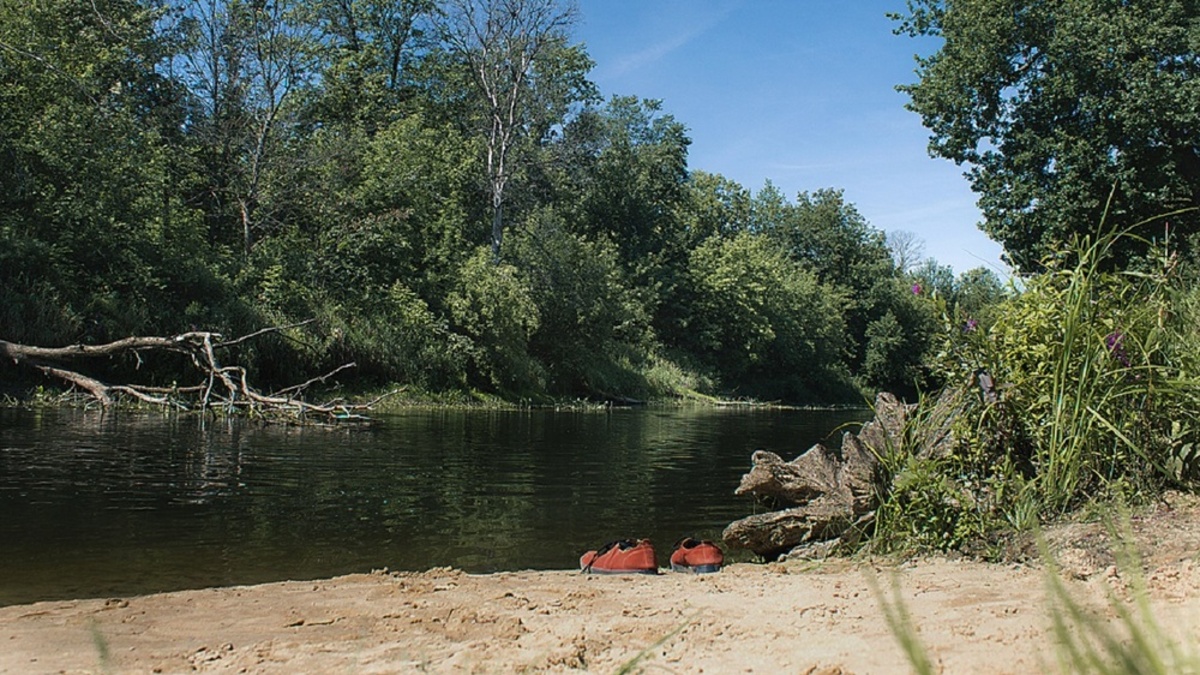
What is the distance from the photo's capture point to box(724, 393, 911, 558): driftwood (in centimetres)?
694

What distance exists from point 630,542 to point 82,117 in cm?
2331

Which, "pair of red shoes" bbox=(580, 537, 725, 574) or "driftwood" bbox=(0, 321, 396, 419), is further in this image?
"driftwood" bbox=(0, 321, 396, 419)

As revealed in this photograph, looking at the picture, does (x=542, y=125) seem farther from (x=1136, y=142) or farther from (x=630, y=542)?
(x=630, y=542)

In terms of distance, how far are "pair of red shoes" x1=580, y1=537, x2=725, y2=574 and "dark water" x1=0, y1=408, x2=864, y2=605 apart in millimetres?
736

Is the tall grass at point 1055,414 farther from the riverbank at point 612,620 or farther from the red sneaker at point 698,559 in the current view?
the red sneaker at point 698,559

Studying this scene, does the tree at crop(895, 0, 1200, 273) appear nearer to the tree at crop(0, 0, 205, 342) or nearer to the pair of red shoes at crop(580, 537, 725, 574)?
the pair of red shoes at crop(580, 537, 725, 574)

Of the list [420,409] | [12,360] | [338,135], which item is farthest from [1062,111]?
[12,360]

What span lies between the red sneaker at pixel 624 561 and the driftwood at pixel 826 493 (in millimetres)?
1499

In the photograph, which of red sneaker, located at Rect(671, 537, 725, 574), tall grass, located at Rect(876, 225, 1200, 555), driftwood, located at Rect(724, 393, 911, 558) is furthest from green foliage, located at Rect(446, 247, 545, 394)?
tall grass, located at Rect(876, 225, 1200, 555)

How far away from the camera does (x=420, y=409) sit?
26766mm

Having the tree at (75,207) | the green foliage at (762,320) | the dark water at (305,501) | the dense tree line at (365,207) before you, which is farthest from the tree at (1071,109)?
the green foliage at (762,320)

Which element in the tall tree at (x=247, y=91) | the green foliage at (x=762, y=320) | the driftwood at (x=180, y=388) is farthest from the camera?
the green foliage at (x=762, y=320)

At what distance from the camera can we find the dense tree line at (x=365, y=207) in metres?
22.8

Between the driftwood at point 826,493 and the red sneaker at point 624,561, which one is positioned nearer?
the red sneaker at point 624,561
